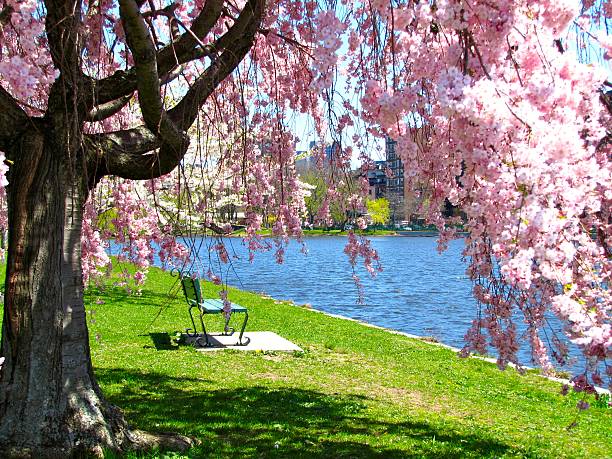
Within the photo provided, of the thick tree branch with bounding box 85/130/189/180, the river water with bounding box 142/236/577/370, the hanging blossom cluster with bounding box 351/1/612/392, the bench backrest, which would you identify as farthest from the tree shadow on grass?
the bench backrest

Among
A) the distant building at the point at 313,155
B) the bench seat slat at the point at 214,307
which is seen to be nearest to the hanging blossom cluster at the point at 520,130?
the distant building at the point at 313,155

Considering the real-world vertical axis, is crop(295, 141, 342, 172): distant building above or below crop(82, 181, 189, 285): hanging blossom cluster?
above

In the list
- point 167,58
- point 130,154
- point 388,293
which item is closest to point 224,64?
point 167,58

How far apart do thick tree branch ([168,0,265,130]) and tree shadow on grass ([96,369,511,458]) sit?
2282 millimetres

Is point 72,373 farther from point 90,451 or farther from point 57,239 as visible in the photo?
point 57,239

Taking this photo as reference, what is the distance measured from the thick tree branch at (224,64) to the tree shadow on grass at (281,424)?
7.49ft

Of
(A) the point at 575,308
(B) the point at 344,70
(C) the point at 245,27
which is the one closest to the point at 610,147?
(A) the point at 575,308

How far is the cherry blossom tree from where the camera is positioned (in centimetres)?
200

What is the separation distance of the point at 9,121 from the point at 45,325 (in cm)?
128

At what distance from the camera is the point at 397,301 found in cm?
1886

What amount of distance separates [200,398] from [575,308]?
14.6ft

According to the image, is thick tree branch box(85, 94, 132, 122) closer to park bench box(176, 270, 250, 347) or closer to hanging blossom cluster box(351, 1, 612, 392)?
hanging blossom cluster box(351, 1, 612, 392)

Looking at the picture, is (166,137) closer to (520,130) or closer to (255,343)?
(520,130)

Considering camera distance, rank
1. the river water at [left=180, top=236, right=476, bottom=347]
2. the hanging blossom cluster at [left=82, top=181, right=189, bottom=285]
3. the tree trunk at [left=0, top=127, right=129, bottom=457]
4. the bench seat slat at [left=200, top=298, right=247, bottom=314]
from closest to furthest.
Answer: the tree trunk at [left=0, top=127, right=129, bottom=457] → the hanging blossom cluster at [left=82, top=181, right=189, bottom=285] → the bench seat slat at [left=200, top=298, right=247, bottom=314] → the river water at [left=180, top=236, right=476, bottom=347]
